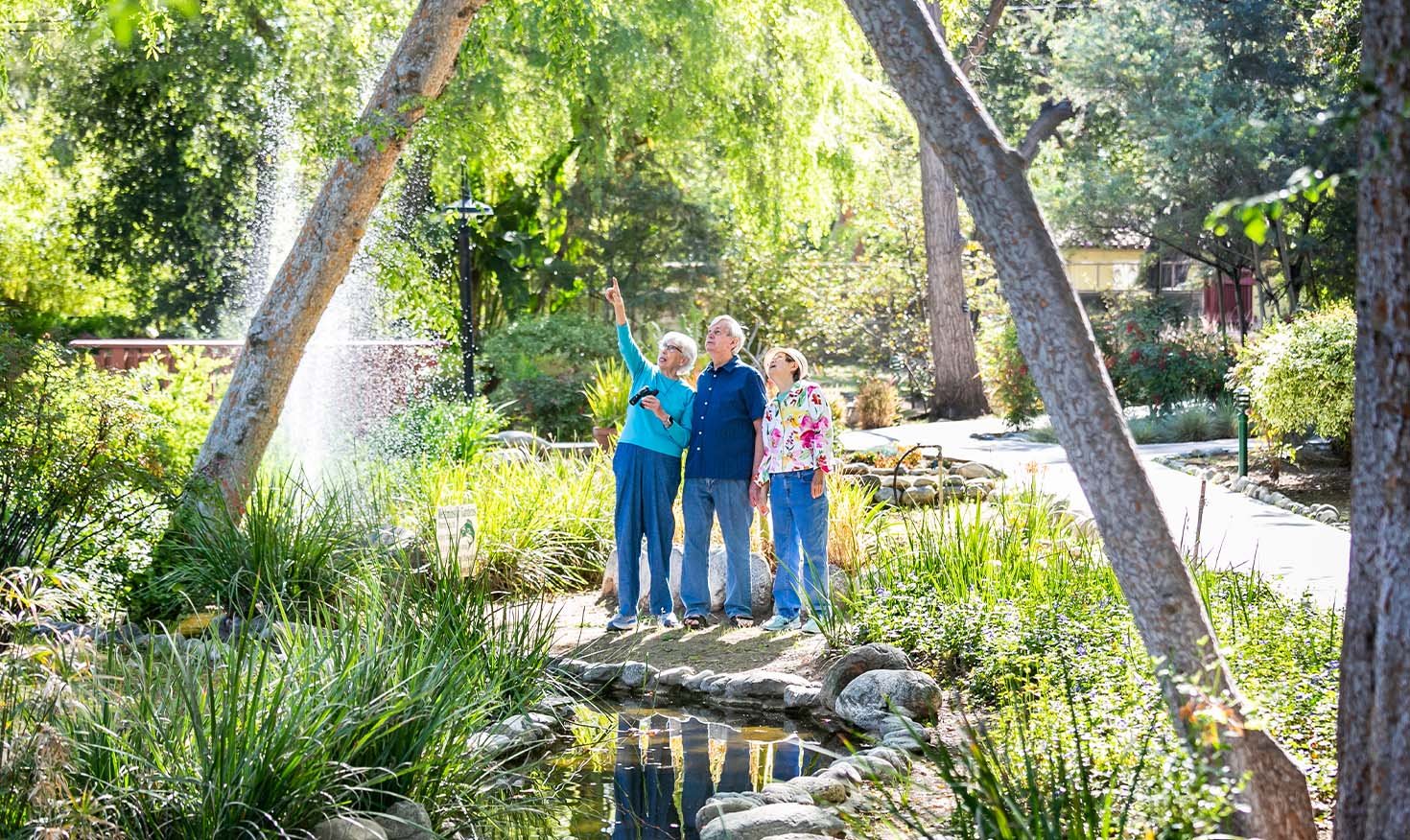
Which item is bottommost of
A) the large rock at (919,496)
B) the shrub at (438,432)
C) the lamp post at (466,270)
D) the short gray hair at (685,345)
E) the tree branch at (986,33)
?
the large rock at (919,496)

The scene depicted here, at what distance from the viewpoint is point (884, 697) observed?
6043mm

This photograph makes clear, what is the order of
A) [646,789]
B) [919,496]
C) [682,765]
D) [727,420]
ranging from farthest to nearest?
[919,496] < [727,420] < [682,765] < [646,789]

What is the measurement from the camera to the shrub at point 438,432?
12383 millimetres

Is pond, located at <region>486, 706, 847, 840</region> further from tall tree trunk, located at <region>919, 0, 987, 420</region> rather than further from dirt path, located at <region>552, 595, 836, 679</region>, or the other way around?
tall tree trunk, located at <region>919, 0, 987, 420</region>

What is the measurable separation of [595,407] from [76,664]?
33.4 ft

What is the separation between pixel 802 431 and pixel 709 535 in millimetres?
906

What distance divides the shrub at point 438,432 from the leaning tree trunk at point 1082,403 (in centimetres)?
856

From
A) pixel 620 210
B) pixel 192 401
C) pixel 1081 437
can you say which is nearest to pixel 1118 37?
pixel 620 210

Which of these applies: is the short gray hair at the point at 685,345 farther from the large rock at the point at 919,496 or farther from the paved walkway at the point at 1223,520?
the large rock at the point at 919,496

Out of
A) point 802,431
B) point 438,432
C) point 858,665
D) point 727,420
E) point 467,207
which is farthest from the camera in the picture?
point 467,207

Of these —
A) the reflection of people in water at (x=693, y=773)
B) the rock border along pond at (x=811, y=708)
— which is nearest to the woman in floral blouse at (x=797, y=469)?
the rock border along pond at (x=811, y=708)

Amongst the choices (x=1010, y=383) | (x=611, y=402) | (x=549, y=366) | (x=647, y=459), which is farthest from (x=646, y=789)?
(x=1010, y=383)

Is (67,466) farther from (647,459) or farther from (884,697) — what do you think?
(884,697)

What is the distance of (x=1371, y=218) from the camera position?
293 cm
